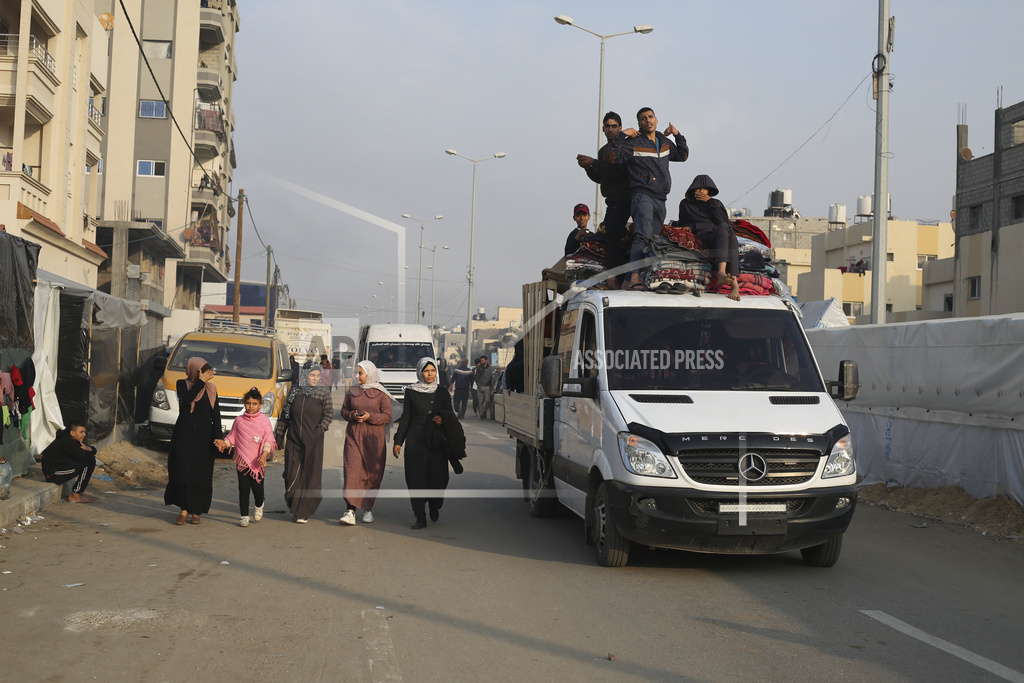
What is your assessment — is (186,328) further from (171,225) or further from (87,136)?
(87,136)

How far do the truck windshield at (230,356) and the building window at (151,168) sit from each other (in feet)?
115

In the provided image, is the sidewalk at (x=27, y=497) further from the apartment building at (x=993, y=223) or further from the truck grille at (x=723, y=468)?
the apartment building at (x=993, y=223)

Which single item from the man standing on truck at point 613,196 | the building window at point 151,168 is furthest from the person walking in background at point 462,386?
the building window at point 151,168

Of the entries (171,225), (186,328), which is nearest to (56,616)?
(186,328)

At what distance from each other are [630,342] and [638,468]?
1.46 meters

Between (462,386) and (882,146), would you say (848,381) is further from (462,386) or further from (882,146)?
(462,386)

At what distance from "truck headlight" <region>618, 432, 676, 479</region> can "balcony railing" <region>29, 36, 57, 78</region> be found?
70.6ft

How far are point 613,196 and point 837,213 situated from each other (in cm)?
5629

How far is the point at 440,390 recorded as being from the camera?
34.6 feet

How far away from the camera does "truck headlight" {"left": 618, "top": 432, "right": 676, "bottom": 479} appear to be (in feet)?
23.4

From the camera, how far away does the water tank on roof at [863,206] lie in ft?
188

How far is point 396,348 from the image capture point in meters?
27.2

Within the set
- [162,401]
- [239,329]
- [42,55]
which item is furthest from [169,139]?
[162,401]

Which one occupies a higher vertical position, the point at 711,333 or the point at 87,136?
the point at 87,136
